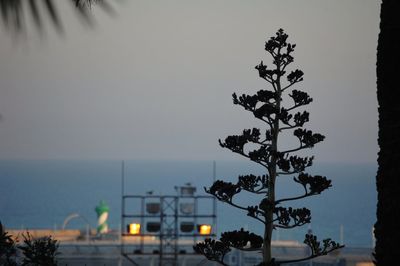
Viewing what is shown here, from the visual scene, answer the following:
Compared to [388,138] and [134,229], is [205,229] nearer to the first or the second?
[134,229]

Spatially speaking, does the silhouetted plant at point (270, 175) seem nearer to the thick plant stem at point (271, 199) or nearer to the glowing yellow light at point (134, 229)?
the thick plant stem at point (271, 199)

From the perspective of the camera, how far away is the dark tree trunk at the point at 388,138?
7383 mm

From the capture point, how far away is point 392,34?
26.0 ft

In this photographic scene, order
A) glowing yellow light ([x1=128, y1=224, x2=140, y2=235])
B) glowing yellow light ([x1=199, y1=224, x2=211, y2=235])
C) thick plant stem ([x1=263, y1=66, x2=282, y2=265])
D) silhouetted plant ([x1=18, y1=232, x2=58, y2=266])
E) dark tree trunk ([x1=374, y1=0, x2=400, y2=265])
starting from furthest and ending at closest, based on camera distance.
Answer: glowing yellow light ([x1=199, y1=224, x2=211, y2=235])
glowing yellow light ([x1=128, y1=224, x2=140, y2=235])
thick plant stem ([x1=263, y1=66, x2=282, y2=265])
silhouetted plant ([x1=18, y1=232, x2=58, y2=266])
dark tree trunk ([x1=374, y1=0, x2=400, y2=265])

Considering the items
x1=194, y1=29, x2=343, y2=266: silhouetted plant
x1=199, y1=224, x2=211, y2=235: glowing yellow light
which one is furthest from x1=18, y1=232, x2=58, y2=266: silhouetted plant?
x1=199, y1=224, x2=211, y2=235: glowing yellow light

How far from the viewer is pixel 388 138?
7688 mm

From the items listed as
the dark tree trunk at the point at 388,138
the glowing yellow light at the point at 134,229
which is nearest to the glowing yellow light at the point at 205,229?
the glowing yellow light at the point at 134,229

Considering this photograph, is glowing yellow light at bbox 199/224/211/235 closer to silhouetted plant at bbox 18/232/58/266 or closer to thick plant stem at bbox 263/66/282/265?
thick plant stem at bbox 263/66/282/265

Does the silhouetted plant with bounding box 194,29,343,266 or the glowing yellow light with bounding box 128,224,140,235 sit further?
the glowing yellow light with bounding box 128,224,140,235

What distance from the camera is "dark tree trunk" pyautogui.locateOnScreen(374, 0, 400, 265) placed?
7.38 m

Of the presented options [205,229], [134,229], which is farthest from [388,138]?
[205,229]

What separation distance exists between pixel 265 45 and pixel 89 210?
151 metres

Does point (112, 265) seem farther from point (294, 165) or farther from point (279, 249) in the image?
point (294, 165)

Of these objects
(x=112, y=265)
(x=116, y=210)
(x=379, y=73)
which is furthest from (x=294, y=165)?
(x=116, y=210)
